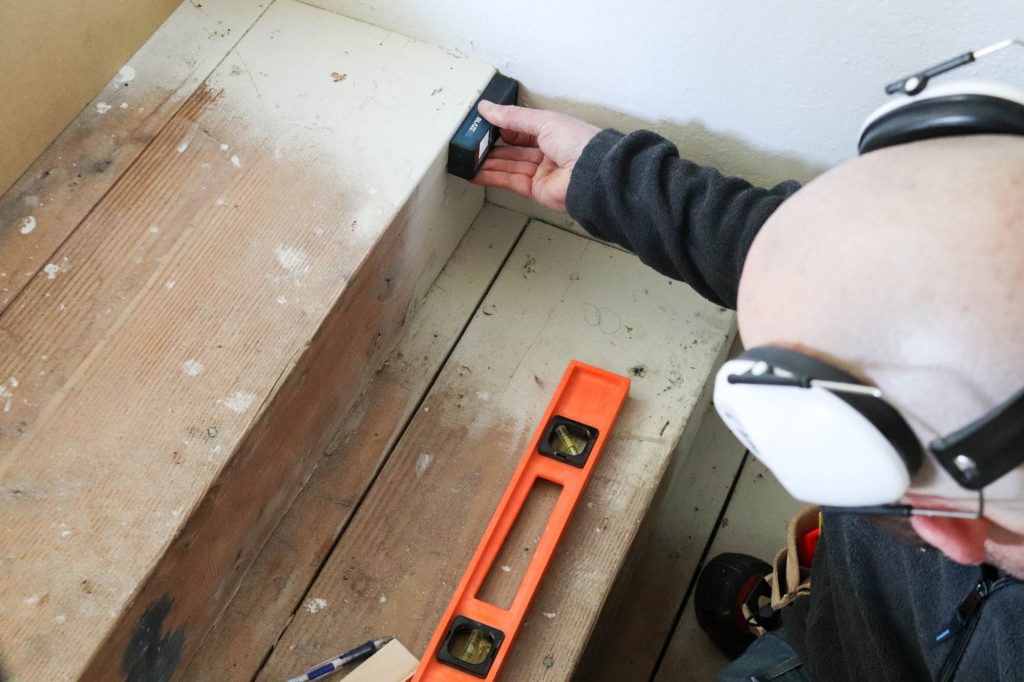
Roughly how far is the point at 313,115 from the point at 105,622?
0.63m

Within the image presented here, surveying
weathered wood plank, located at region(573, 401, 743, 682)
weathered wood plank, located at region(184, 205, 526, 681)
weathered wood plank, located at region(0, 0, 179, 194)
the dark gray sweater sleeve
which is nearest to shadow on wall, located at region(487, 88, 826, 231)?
the dark gray sweater sleeve

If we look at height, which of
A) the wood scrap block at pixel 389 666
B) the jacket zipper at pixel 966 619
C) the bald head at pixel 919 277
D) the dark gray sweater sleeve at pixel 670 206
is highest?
the dark gray sweater sleeve at pixel 670 206

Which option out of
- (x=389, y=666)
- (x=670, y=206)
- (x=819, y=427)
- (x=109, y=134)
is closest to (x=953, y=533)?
(x=819, y=427)

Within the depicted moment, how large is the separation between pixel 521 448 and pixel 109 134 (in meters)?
0.62

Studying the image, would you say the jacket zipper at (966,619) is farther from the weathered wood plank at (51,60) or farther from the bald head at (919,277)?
the weathered wood plank at (51,60)

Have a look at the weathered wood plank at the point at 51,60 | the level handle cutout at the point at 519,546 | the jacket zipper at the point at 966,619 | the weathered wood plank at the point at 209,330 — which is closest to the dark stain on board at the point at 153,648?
the weathered wood plank at the point at 209,330

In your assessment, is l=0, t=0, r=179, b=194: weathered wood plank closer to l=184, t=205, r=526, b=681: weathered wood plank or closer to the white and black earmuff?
l=184, t=205, r=526, b=681: weathered wood plank

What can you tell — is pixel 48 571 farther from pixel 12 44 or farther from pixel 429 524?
pixel 12 44

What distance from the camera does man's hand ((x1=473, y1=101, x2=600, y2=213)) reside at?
1157mm

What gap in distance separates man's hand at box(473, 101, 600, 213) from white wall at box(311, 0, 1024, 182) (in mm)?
72

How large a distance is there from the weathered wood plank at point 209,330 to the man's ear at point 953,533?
0.63 metres

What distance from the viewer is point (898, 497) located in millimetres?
666

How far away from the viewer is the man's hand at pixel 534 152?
1.16 meters

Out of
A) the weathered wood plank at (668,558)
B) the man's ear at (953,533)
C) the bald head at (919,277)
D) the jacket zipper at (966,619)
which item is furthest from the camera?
the weathered wood plank at (668,558)
